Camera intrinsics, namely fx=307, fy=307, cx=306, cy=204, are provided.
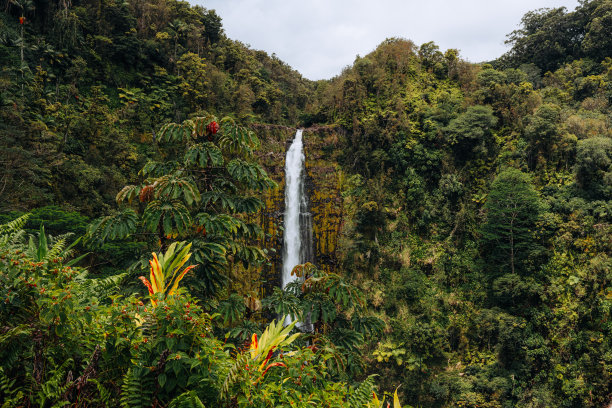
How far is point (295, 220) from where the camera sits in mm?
15828

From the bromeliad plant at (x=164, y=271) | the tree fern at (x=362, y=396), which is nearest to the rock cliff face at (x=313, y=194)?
the bromeliad plant at (x=164, y=271)

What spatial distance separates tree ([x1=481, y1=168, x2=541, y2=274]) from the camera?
11.9 m

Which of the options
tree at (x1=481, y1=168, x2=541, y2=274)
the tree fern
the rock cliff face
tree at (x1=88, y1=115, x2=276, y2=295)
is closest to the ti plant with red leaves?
the tree fern

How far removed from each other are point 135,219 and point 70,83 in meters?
17.4

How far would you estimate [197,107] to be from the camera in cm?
1775

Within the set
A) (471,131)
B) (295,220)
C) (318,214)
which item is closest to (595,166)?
(471,131)

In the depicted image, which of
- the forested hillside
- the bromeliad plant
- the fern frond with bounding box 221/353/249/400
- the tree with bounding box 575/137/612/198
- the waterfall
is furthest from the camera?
the waterfall

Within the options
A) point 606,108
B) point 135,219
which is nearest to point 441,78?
point 606,108

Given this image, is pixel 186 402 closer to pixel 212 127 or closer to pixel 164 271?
pixel 164 271

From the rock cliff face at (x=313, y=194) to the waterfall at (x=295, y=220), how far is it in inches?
10.2

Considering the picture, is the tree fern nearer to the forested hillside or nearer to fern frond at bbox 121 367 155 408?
the forested hillside

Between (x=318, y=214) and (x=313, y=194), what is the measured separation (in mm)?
1140

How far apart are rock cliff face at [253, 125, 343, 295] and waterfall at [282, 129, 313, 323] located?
26 centimetres

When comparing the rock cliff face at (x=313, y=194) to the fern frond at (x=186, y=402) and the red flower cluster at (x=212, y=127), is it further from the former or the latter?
the fern frond at (x=186, y=402)
